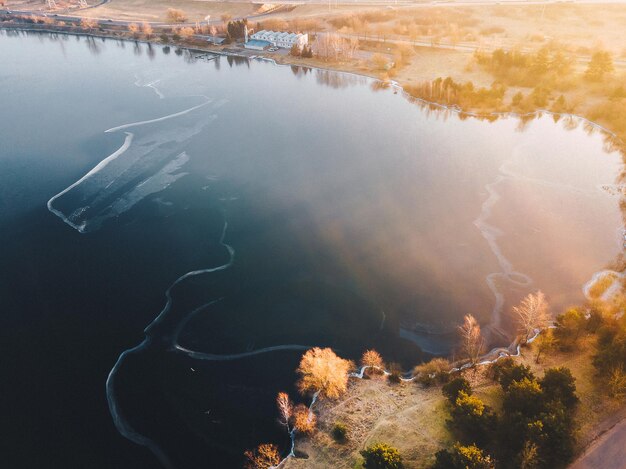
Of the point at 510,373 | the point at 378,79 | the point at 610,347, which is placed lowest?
the point at 510,373

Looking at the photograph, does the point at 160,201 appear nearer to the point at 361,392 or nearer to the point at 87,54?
the point at 361,392

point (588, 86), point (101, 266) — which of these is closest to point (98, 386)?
point (101, 266)

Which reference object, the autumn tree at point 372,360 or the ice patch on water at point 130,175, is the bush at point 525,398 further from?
the ice patch on water at point 130,175

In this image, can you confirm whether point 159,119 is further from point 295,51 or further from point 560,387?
point 560,387

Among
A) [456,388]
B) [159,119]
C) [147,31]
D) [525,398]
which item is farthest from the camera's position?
[147,31]

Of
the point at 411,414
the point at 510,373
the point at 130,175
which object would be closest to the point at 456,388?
the point at 411,414
